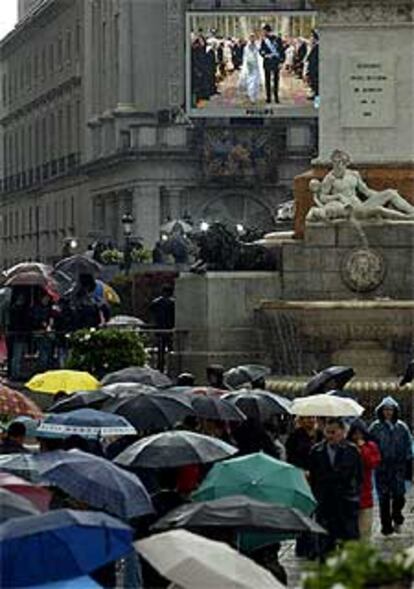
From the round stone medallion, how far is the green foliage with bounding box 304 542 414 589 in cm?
2210

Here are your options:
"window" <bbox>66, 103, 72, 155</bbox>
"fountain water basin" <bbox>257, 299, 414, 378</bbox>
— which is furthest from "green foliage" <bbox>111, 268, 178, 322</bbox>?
"window" <bbox>66, 103, 72, 155</bbox>

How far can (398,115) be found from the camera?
32438 millimetres

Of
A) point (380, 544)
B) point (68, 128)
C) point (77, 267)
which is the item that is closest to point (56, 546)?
point (380, 544)

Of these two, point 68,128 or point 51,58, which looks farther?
point 51,58

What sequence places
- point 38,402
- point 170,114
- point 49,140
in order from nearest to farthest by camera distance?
point 38,402 < point 170,114 < point 49,140

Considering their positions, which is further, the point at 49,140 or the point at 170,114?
the point at 49,140

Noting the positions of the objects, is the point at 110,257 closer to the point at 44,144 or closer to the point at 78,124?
the point at 78,124

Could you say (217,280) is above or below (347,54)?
below

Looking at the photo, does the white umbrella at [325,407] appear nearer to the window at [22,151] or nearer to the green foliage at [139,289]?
the green foliage at [139,289]

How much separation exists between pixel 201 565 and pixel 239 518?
2.16 metres

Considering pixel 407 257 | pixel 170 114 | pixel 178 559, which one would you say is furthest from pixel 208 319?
pixel 170 114

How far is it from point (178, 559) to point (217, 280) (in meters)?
21.3

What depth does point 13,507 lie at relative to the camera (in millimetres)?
11812

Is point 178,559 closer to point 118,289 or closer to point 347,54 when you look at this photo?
point 347,54
